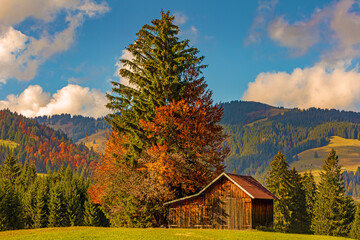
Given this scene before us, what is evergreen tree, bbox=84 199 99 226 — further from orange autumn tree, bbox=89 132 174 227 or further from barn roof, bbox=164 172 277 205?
barn roof, bbox=164 172 277 205

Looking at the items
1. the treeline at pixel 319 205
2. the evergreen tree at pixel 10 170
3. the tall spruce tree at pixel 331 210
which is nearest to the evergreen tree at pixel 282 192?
the treeline at pixel 319 205

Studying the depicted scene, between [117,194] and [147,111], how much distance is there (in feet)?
37.9

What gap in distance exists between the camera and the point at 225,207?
43.6 meters

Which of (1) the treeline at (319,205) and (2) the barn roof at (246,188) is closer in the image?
(2) the barn roof at (246,188)

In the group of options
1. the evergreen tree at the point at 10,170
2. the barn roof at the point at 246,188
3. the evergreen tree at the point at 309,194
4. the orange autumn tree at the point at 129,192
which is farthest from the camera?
the evergreen tree at the point at 10,170

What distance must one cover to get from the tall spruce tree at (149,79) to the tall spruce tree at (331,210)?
147 ft

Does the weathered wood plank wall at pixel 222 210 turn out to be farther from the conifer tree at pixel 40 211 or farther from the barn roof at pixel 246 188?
the conifer tree at pixel 40 211

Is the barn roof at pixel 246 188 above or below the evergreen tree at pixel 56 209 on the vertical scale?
above

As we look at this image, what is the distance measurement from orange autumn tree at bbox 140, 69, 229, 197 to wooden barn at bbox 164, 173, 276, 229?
7.25 feet

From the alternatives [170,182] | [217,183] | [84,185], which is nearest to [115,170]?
[170,182]

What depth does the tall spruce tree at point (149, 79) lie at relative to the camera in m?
46.1

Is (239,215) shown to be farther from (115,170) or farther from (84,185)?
(84,185)

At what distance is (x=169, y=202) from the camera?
4456cm

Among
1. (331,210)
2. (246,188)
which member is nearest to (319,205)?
(331,210)
